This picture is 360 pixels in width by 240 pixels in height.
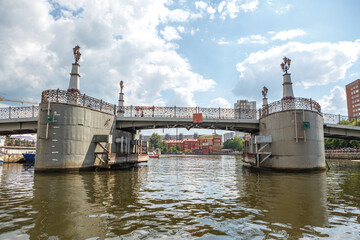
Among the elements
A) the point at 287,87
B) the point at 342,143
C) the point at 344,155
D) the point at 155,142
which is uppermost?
the point at 287,87

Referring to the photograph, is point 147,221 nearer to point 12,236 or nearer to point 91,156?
point 12,236

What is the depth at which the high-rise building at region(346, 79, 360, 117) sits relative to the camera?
13075cm

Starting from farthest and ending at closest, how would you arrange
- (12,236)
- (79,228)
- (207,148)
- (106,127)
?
(207,148), (106,127), (79,228), (12,236)

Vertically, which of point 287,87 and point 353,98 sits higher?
point 353,98

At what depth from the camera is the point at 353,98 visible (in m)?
134

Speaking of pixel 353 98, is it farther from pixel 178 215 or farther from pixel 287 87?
pixel 178 215

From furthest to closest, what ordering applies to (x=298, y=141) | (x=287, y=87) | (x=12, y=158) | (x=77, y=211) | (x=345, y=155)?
(x=345, y=155), (x=12, y=158), (x=287, y=87), (x=298, y=141), (x=77, y=211)

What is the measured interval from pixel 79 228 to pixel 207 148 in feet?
532

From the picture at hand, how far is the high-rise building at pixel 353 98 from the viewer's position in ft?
429

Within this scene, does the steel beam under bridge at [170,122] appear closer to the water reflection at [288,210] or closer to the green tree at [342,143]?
the water reflection at [288,210]

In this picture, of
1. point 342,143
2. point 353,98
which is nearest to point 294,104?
point 342,143

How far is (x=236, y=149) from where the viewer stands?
6550 inches

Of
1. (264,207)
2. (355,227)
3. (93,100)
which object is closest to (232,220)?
(264,207)

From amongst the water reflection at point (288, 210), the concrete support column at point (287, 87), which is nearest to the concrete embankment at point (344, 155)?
the concrete support column at point (287, 87)
